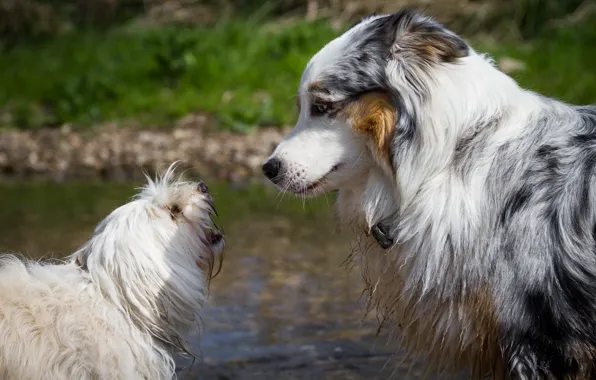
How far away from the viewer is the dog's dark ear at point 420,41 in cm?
393

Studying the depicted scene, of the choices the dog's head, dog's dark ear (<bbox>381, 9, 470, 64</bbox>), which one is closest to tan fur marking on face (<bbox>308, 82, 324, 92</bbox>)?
the dog's head

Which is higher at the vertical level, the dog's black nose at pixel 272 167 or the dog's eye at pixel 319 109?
the dog's eye at pixel 319 109

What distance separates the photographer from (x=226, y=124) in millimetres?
10336

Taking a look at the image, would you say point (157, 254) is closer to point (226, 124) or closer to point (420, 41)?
point (420, 41)

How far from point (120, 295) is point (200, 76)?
7430 millimetres

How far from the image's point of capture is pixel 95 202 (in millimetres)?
8539

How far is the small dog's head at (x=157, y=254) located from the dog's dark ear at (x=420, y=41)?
111 cm

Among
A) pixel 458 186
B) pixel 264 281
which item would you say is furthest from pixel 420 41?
pixel 264 281

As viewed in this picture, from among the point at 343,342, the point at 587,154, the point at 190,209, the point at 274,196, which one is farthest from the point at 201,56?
the point at 587,154

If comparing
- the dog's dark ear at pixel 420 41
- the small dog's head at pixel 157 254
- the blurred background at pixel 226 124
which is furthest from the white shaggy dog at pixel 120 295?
the dog's dark ear at pixel 420 41

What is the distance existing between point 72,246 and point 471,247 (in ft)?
12.8

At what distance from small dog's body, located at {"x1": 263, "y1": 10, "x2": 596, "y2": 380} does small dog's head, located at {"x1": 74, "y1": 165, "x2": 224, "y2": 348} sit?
0.44 metres

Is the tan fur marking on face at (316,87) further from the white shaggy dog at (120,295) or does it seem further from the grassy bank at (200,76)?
the grassy bank at (200,76)

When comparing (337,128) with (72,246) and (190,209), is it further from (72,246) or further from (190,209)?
(72,246)
